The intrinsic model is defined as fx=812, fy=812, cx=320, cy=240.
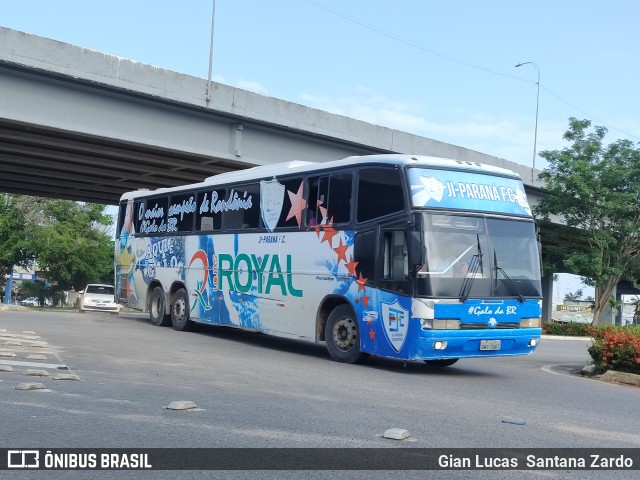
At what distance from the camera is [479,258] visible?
13.2 m

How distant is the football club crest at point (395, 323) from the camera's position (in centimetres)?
1295

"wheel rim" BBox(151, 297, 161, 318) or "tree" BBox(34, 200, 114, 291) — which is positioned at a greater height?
"tree" BBox(34, 200, 114, 291)

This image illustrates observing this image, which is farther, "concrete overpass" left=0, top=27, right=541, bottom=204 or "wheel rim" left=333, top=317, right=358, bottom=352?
"concrete overpass" left=0, top=27, right=541, bottom=204

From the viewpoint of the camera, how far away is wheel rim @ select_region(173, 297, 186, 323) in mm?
20406

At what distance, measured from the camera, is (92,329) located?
19453mm

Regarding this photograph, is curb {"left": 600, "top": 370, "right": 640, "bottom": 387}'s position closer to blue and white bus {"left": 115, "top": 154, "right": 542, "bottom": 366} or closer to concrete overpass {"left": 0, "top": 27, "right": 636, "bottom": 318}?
blue and white bus {"left": 115, "top": 154, "right": 542, "bottom": 366}

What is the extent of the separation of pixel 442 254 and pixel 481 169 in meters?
2.10

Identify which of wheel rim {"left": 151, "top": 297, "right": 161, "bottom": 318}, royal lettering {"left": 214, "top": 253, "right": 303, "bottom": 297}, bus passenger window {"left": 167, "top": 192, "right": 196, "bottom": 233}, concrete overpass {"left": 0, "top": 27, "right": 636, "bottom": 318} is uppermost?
concrete overpass {"left": 0, "top": 27, "right": 636, "bottom": 318}

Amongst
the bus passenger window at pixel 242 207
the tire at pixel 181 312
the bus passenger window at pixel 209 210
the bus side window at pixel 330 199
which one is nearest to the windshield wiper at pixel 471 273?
the bus side window at pixel 330 199

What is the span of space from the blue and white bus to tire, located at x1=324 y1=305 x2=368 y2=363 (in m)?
0.02

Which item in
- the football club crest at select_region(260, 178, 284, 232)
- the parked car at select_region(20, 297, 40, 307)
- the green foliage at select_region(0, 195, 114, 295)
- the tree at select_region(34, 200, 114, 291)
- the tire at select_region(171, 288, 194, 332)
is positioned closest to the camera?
the football club crest at select_region(260, 178, 284, 232)

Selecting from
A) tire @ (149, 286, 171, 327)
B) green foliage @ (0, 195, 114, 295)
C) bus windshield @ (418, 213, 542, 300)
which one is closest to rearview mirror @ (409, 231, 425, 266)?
bus windshield @ (418, 213, 542, 300)

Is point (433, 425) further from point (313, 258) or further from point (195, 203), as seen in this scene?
point (195, 203)

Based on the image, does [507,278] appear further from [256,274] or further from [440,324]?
[256,274]
